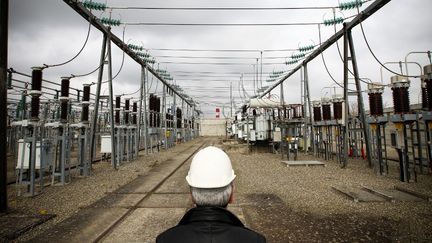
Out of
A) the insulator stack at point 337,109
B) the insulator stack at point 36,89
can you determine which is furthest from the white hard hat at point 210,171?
the insulator stack at point 337,109

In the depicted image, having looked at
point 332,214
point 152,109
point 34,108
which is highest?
point 152,109

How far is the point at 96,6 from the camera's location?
934 cm

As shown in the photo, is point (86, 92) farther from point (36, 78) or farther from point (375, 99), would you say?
point (375, 99)

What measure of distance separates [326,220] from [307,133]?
12.2 meters

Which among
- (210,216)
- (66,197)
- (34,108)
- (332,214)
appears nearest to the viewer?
(210,216)

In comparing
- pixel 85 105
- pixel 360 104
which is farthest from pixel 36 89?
pixel 360 104

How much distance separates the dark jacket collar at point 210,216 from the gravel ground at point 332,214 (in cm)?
270

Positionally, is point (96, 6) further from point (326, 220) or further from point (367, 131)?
point (367, 131)

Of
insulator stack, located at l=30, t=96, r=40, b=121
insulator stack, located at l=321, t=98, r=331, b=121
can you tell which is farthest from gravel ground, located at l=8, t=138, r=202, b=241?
insulator stack, located at l=321, t=98, r=331, b=121

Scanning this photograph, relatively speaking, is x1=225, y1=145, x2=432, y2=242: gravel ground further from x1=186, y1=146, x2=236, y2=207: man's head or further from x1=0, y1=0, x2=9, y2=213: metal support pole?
x1=0, y1=0, x2=9, y2=213: metal support pole

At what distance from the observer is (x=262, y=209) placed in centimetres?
502

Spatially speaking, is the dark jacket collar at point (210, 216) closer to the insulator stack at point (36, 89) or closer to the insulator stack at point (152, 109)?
the insulator stack at point (36, 89)

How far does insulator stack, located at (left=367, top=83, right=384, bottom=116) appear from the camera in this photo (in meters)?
8.76

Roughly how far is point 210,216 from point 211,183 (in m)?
0.29
